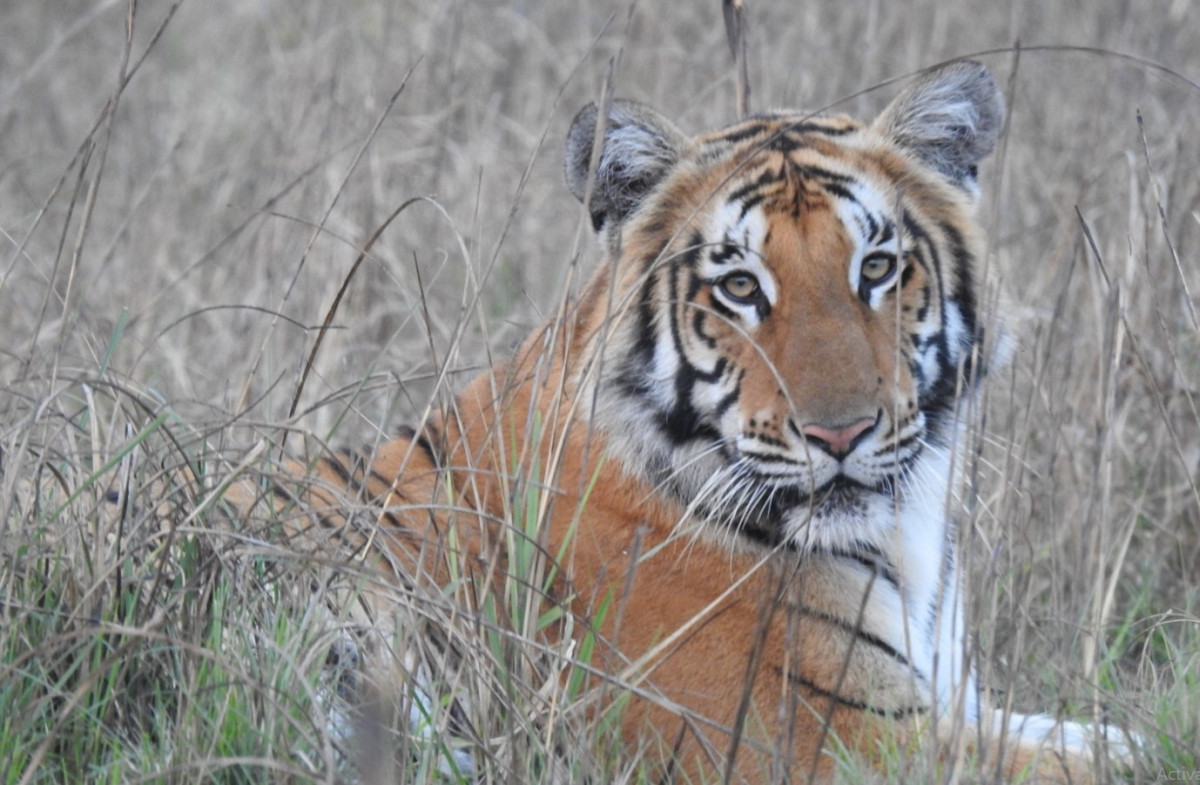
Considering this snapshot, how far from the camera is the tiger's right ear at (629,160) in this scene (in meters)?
2.89

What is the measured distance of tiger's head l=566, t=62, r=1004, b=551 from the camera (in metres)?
2.61

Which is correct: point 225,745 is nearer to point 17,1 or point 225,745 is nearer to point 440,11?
point 440,11

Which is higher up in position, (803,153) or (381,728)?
(803,153)

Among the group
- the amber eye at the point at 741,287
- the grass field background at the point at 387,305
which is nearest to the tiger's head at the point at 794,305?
the amber eye at the point at 741,287

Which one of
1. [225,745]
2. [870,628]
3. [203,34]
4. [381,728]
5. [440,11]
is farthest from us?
[203,34]

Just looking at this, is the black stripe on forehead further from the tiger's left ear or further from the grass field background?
the grass field background

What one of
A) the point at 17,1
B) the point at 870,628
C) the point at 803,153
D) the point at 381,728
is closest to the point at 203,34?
the point at 17,1

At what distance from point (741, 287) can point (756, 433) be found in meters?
0.30

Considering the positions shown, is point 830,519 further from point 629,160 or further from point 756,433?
point 629,160

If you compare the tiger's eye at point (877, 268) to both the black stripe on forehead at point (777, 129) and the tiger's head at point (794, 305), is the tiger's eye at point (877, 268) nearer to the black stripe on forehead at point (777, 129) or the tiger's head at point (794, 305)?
the tiger's head at point (794, 305)

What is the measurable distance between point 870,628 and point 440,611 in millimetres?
928

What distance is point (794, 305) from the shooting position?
8.76 feet

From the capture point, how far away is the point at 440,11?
20.1ft

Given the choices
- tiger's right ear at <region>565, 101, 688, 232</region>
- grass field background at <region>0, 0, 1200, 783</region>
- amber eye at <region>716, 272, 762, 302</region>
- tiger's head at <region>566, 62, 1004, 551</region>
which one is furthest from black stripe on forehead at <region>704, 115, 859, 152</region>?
grass field background at <region>0, 0, 1200, 783</region>
